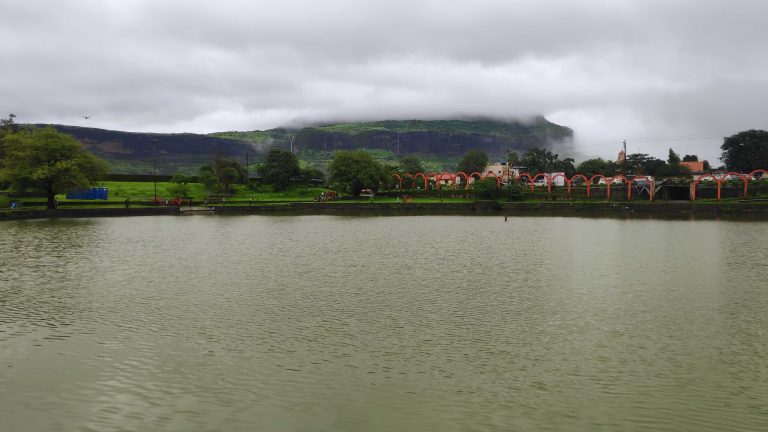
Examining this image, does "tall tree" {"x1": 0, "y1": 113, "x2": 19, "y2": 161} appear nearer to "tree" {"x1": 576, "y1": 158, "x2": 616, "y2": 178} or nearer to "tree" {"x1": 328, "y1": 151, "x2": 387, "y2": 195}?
"tree" {"x1": 328, "y1": 151, "x2": 387, "y2": 195}

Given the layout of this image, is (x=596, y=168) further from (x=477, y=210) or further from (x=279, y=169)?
(x=279, y=169)

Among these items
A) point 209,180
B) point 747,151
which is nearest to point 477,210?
point 209,180

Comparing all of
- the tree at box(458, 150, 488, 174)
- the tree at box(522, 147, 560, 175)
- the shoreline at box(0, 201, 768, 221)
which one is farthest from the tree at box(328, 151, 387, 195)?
the tree at box(458, 150, 488, 174)

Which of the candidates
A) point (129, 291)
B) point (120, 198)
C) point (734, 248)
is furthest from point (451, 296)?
point (120, 198)

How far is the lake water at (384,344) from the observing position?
9555 mm

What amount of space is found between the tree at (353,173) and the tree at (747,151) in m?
98.1

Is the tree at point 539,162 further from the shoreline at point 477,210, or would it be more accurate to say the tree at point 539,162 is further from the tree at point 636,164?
the shoreline at point 477,210

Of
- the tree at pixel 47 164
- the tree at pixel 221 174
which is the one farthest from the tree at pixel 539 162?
the tree at pixel 47 164

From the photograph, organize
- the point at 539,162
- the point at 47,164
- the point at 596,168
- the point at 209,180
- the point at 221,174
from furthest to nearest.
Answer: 1. the point at 539,162
2. the point at 596,168
3. the point at 221,174
4. the point at 209,180
5. the point at 47,164

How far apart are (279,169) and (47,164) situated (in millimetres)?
44951

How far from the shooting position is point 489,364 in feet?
39.4

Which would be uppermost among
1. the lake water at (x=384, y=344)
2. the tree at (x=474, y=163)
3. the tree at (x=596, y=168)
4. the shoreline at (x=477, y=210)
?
the tree at (x=474, y=163)

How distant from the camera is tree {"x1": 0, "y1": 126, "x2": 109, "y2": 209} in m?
66.9

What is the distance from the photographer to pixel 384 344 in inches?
534
